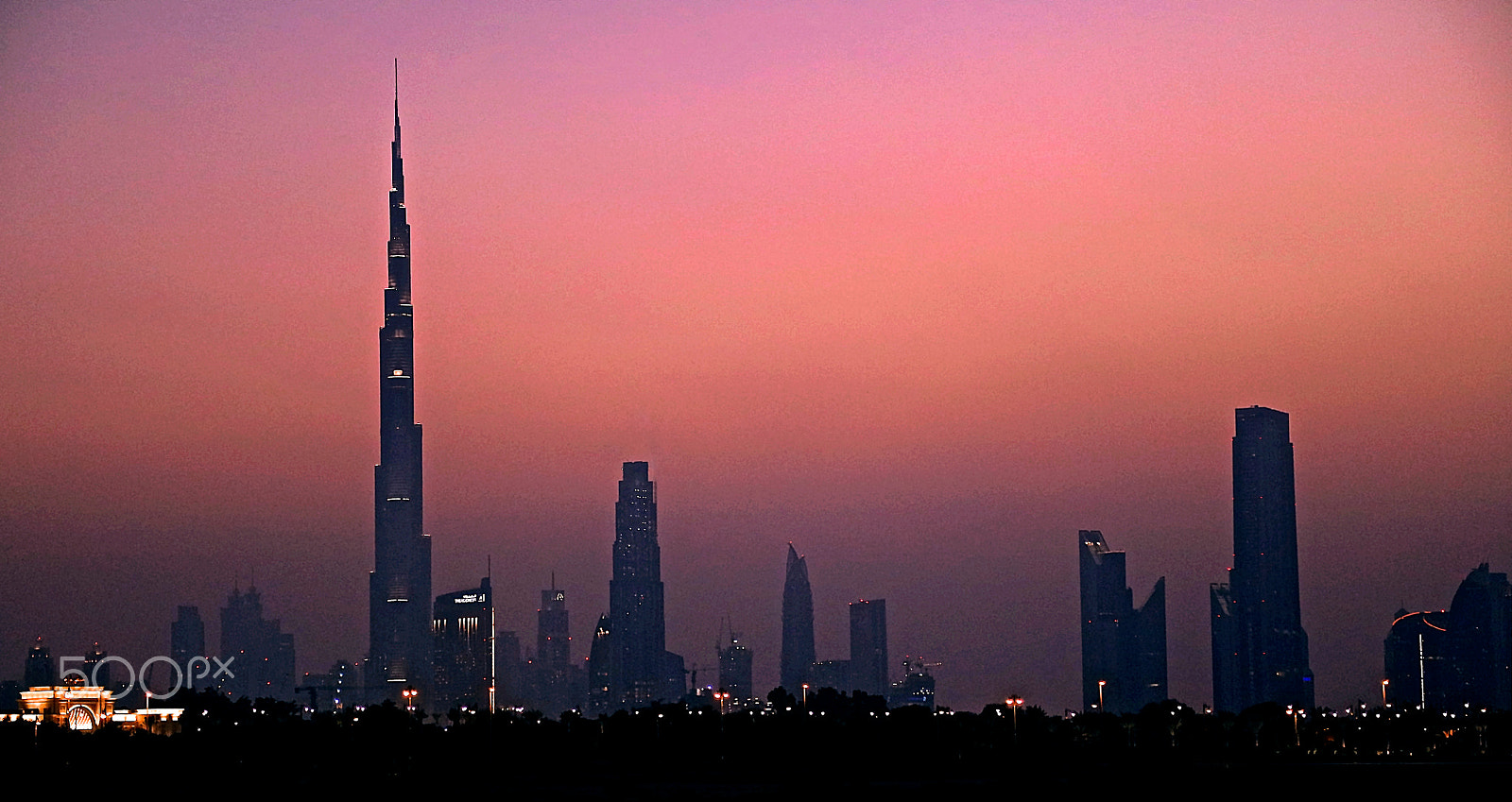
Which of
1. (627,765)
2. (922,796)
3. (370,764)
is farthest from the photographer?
(627,765)

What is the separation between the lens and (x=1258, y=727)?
17900cm

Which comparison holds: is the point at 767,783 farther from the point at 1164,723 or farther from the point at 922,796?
the point at 1164,723

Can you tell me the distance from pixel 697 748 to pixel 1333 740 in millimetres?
64950

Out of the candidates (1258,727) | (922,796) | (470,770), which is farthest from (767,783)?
(1258,727)

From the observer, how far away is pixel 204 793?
391 feet

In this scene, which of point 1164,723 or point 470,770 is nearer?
point 470,770

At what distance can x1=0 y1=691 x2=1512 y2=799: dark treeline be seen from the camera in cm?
12962

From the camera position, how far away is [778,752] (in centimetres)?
16700

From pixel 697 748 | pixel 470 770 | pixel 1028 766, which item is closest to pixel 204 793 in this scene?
pixel 470 770

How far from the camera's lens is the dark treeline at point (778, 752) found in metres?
130

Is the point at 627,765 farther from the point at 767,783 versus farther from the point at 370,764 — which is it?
the point at 767,783

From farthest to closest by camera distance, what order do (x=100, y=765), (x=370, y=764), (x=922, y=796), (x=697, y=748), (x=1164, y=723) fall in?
(x=1164, y=723) < (x=697, y=748) < (x=370, y=764) < (x=100, y=765) < (x=922, y=796)

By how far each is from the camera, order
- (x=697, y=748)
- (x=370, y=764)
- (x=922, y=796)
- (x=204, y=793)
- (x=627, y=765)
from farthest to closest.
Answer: (x=697, y=748) < (x=627, y=765) < (x=370, y=764) < (x=204, y=793) < (x=922, y=796)

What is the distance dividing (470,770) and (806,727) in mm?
40118
